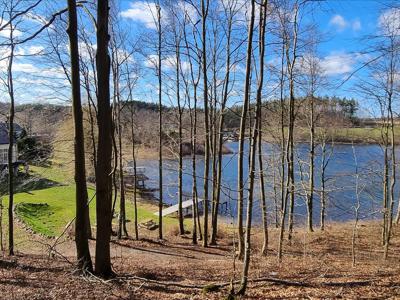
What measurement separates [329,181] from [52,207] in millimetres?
19294

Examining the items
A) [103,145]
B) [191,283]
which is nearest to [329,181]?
[191,283]

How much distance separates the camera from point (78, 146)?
7.96m

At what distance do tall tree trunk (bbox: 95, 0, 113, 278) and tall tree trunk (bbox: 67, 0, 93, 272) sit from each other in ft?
1.34

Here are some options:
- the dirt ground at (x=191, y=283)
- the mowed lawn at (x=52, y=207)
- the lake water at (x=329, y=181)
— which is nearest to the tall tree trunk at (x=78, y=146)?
the dirt ground at (x=191, y=283)

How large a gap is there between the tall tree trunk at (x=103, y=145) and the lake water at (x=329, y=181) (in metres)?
2.17

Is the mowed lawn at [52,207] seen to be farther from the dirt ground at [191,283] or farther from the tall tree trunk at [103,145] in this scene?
the tall tree trunk at [103,145]

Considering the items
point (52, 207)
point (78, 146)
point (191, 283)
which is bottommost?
point (52, 207)

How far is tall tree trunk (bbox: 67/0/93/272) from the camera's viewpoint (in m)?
7.65

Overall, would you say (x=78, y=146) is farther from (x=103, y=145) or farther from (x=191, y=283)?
(x=191, y=283)

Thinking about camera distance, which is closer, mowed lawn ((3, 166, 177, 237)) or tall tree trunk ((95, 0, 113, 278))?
tall tree trunk ((95, 0, 113, 278))

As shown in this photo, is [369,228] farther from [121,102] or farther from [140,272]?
[140,272]

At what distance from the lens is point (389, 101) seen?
1842cm

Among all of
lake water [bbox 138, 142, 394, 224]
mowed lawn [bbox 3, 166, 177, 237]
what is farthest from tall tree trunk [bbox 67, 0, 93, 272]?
mowed lawn [bbox 3, 166, 177, 237]

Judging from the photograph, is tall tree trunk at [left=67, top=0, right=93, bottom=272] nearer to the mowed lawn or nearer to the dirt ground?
the dirt ground
